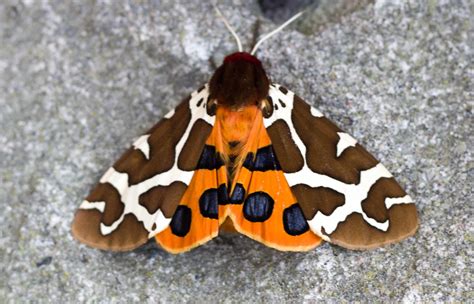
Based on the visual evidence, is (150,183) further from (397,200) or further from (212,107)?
(397,200)

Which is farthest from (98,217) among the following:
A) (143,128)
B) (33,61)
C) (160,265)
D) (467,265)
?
(467,265)

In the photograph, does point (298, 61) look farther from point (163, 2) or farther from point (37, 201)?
point (37, 201)

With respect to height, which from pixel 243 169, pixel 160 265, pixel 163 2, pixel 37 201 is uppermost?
pixel 163 2

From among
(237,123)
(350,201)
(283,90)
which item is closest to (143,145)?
(237,123)

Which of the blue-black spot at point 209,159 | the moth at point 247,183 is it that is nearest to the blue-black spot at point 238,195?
the moth at point 247,183

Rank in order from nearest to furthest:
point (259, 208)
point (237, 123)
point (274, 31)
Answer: point (259, 208) < point (237, 123) < point (274, 31)

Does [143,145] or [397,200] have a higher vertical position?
[143,145]
